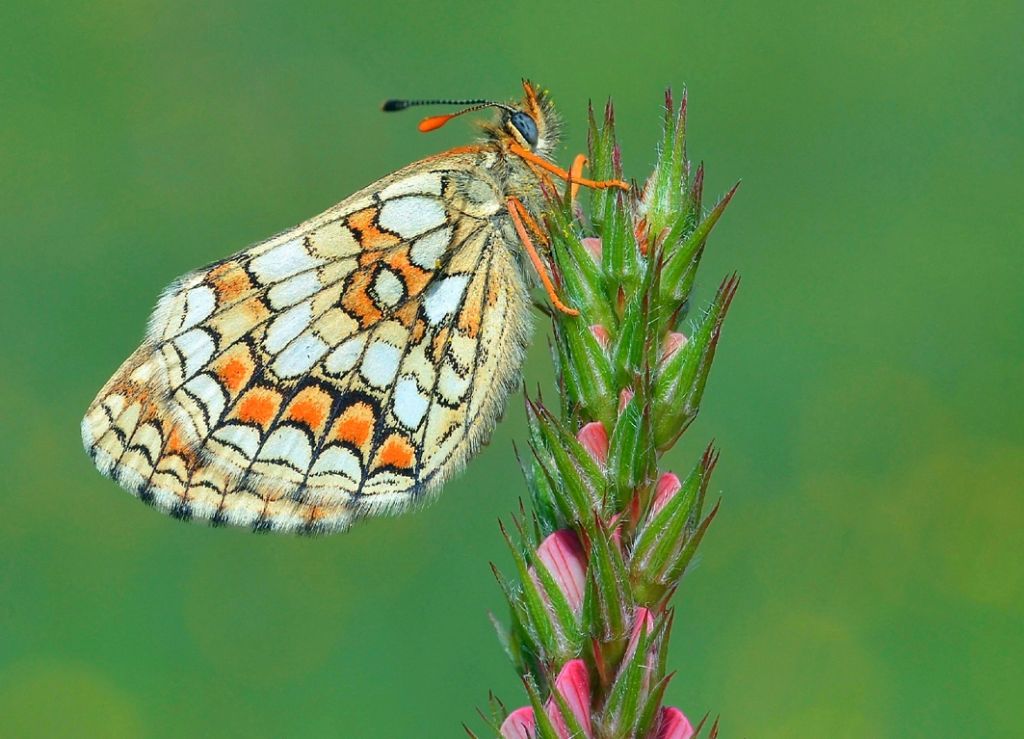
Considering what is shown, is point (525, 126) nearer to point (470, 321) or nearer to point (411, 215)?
point (411, 215)

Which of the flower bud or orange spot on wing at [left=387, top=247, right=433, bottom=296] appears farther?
orange spot on wing at [left=387, top=247, right=433, bottom=296]

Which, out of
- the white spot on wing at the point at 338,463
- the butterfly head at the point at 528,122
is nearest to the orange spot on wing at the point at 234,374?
the white spot on wing at the point at 338,463

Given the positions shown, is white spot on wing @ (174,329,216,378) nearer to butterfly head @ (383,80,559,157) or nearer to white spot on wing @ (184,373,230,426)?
white spot on wing @ (184,373,230,426)

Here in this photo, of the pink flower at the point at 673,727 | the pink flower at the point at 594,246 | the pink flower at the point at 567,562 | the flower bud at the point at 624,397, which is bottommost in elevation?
the pink flower at the point at 673,727

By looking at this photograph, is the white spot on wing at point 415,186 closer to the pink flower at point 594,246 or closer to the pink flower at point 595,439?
the pink flower at point 594,246

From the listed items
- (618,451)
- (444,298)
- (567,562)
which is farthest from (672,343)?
(444,298)

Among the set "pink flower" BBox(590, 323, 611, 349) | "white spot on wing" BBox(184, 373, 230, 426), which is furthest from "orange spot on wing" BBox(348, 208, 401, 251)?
"pink flower" BBox(590, 323, 611, 349)

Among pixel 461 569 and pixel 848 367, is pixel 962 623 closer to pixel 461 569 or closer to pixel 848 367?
pixel 848 367
